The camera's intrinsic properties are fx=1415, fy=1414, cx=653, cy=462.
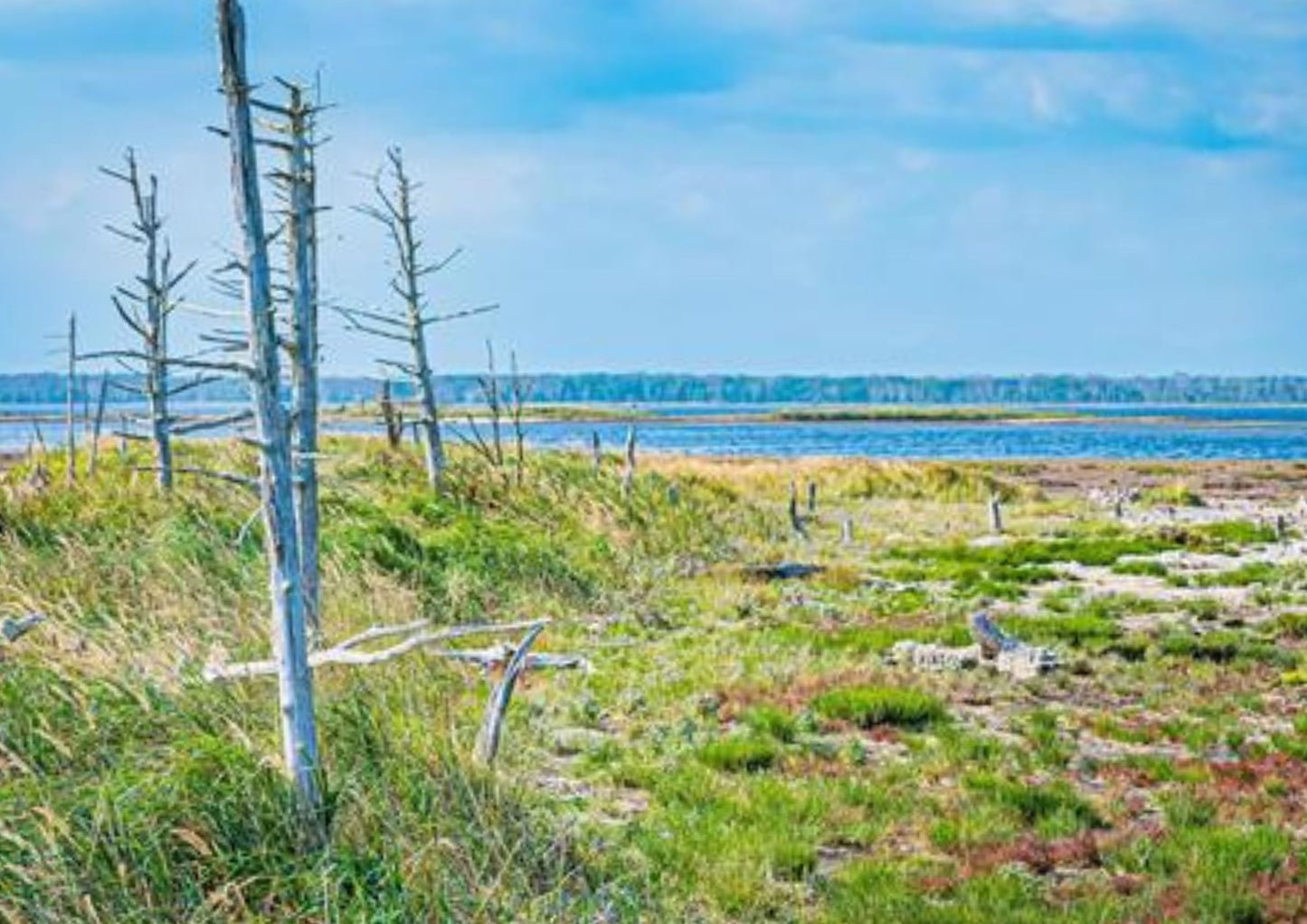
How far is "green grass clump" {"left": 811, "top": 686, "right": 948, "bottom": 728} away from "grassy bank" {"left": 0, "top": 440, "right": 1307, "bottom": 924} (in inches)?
1.2

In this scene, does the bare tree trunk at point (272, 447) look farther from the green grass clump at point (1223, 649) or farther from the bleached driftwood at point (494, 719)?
the green grass clump at point (1223, 649)

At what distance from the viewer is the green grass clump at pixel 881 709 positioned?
12.6 m

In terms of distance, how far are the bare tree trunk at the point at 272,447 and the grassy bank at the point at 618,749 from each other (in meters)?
0.24

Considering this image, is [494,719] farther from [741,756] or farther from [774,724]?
[774,724]

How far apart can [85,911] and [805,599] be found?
53.2 feet

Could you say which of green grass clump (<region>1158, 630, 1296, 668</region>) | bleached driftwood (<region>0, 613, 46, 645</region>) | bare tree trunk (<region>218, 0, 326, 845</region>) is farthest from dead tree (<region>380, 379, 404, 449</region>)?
bare tree trunk (<region>218, 0, 326, 845</region>)

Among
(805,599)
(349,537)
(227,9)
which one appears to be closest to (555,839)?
(227,9)

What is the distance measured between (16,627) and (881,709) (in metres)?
7.54

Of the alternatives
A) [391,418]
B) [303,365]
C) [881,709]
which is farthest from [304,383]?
[391,418]

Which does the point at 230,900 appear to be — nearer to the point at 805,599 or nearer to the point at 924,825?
the point at 924,825

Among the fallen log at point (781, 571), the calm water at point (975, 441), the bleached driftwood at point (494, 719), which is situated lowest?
the calm water at point (975, 441)

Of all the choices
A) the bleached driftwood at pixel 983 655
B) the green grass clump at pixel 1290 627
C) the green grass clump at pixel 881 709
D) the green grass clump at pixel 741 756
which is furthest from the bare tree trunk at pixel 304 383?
the green grass clump at pixel 1290 627

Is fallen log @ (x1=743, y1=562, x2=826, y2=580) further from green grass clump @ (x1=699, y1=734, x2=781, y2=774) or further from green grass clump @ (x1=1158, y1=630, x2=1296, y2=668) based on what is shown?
green grass clump @ (x1=699, y1=734, x2=781, y2=774)

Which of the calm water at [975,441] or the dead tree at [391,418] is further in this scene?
the calm water at [975,441]
